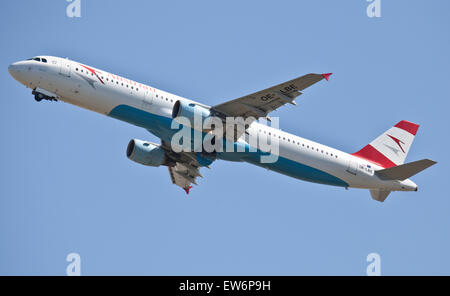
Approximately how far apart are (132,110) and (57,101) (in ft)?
15.5

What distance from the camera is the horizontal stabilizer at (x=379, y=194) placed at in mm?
47562

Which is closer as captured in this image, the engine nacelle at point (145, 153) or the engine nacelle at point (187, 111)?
the engine nacelle at point (187, 111)

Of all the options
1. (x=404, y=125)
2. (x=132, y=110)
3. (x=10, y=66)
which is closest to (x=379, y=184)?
(x=404, y=125)

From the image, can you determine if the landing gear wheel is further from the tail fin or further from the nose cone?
the tail fin

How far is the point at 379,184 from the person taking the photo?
46531mm

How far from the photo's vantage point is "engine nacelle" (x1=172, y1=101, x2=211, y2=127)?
4084 cm

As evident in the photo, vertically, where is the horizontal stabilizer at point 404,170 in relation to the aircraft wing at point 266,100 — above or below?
below

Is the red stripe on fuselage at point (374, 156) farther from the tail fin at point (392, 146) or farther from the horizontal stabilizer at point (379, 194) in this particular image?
the horizontal stabilizer at point (379, 194)

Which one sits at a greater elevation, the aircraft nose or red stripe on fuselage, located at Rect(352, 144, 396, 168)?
the aircraft nose

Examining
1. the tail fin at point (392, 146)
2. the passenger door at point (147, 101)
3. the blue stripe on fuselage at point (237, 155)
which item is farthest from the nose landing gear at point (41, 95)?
the tail fin at point (392, 146)

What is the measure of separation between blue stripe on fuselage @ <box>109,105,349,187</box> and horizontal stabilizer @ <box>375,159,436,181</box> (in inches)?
110

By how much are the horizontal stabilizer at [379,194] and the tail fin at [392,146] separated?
192cm
